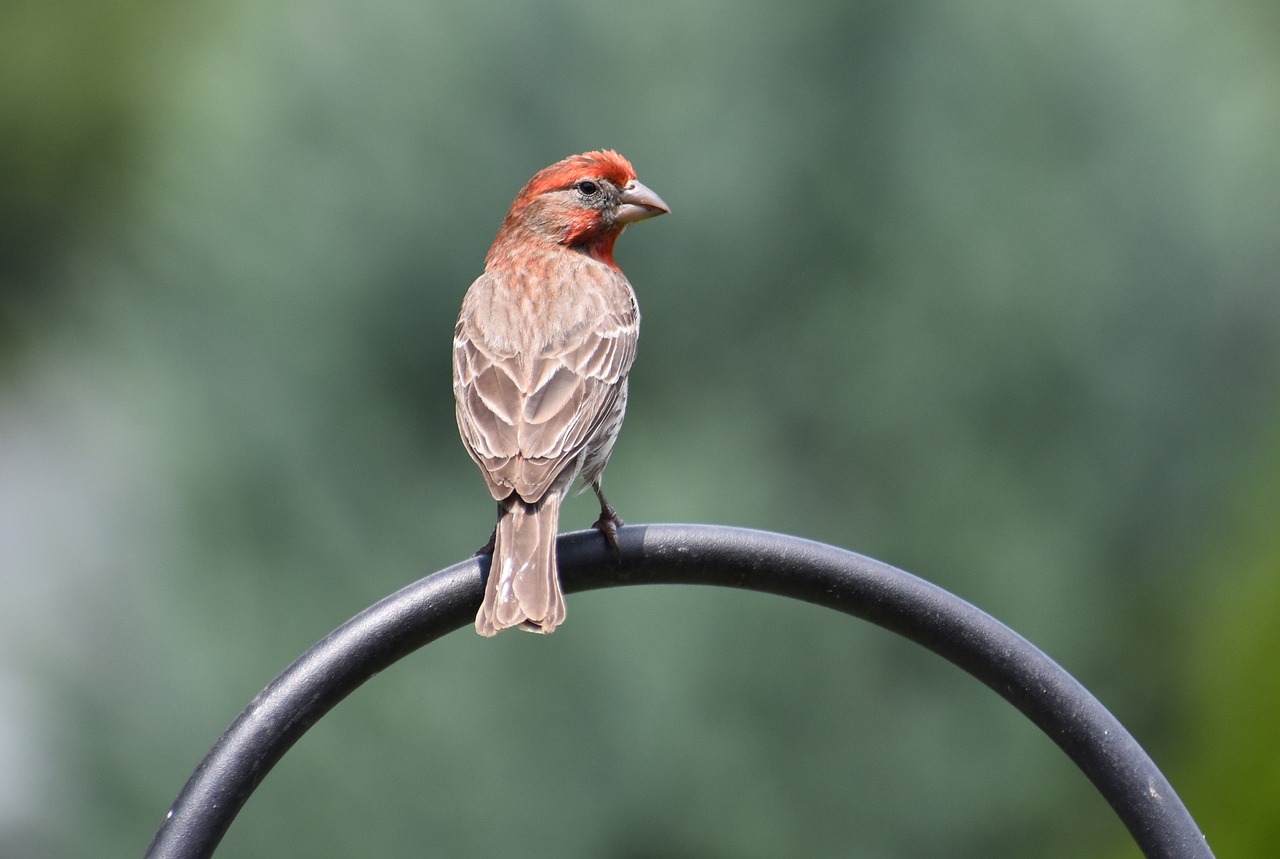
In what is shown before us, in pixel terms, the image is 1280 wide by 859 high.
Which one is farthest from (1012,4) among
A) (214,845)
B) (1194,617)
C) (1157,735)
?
(214,845)

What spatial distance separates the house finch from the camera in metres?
2.83

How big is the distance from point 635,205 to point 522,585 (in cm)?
195

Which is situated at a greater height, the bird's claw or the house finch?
the house finch

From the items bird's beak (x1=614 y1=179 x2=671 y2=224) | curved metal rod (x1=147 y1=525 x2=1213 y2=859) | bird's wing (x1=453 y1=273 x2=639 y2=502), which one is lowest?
curved metal rod (x1=147 y1=525 x2=1213 y2=859)

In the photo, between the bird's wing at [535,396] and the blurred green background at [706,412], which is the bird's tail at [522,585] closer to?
the bird's wing at [535,396]

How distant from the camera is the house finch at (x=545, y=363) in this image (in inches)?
111

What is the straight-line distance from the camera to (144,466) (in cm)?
589

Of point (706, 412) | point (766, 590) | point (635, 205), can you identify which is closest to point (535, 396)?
point (766, 590)

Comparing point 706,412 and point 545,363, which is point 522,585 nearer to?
point 545,363

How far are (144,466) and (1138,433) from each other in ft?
13.6

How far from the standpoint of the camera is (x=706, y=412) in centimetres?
636

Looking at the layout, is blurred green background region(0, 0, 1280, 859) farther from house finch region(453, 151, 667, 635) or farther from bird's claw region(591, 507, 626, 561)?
bird's claw region(591, 507, 626, 561)

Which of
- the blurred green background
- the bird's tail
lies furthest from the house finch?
the blurred green background

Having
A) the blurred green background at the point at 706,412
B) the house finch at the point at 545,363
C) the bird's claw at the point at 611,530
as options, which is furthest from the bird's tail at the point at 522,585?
the blurred green background at the point at 706,412
